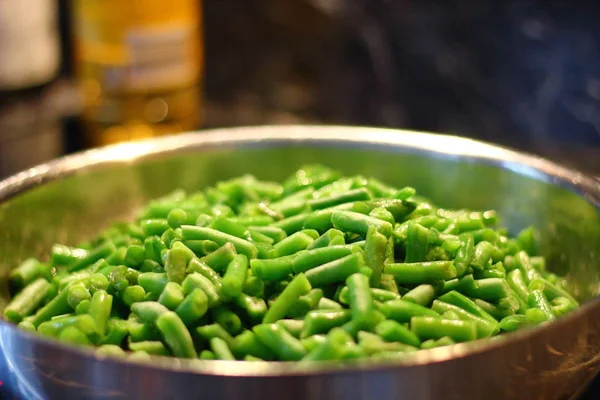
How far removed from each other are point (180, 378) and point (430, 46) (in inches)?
57.5

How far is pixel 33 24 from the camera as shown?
164 centimetres

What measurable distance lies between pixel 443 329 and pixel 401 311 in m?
0.04

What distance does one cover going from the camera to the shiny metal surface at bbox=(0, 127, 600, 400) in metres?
A: 0.58

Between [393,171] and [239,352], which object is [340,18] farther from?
[239,352]

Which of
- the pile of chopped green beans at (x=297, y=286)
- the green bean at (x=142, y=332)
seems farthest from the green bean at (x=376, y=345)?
the green bean at (x=142, y=332)

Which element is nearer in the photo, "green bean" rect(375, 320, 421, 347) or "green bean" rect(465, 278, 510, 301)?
"green bean" rect(375, 320, 421, 347)

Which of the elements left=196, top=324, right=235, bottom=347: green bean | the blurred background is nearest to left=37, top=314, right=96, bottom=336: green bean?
left=196, top=324, right=235, bottom=347: green bean

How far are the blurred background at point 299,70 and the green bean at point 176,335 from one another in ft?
3.14

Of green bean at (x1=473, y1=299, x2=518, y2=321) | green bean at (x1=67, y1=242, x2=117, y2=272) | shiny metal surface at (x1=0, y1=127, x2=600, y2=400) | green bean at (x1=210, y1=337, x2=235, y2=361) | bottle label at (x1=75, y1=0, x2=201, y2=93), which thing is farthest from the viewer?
bottle label at (x1=75, y1=0, x2=201, y2=93)

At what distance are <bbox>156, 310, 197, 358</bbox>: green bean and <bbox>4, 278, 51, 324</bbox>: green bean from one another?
23 centimetres

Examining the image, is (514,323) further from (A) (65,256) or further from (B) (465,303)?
(A) (65,256)

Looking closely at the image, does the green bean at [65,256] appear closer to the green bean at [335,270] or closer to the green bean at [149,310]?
the green bean at [149,310]

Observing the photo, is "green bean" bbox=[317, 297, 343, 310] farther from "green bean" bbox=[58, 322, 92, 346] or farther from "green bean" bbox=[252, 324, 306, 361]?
"green bean" bbox=[58, 322, 92, 346]

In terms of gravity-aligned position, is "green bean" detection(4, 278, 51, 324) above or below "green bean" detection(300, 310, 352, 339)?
below
